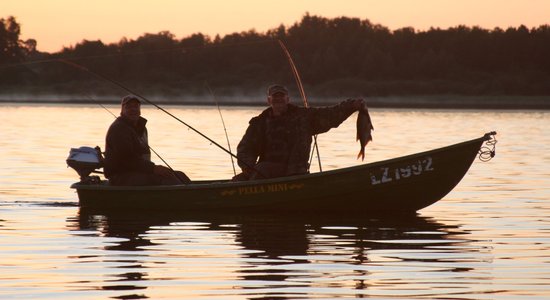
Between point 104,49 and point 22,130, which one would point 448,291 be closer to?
point 22,130

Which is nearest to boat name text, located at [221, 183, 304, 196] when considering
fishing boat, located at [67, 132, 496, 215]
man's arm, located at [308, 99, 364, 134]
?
fishing boat, located at [67, 132, 496, 215]

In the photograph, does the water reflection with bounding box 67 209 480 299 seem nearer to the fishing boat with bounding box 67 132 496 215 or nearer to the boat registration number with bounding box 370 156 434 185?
the fishing boat with bounding box 67 132 496 215

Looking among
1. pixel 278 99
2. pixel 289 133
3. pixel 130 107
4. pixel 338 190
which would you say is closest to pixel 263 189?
pixel 289 133

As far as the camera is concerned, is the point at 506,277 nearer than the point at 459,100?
Yes

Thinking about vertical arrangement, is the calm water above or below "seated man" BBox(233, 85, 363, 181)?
below

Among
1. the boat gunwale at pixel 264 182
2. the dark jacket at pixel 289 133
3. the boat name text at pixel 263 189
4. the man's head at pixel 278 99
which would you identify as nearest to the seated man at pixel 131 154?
the boat gunwale at pixel 264 182

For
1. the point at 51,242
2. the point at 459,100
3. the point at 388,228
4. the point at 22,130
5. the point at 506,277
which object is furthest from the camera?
the point at 459,100

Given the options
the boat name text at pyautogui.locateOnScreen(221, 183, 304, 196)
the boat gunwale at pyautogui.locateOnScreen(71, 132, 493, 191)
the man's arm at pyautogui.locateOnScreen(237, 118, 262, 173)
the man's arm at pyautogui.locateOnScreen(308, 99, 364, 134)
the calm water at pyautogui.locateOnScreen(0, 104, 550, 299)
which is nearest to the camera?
the calm water at pyautogui.locateOnScreen(0, 104, 550, 299)

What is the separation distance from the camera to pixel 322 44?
92.4m

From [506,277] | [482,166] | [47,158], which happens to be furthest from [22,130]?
[506,277]

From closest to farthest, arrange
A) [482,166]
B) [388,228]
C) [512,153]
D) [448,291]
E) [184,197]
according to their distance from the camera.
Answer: [448,291] < [388,228] < [184,197] < [482,166] < [512,153]

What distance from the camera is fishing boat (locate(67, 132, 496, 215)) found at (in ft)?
46.9

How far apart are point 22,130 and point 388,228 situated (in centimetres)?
2587

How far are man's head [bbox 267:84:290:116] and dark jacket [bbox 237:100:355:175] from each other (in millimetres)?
60
